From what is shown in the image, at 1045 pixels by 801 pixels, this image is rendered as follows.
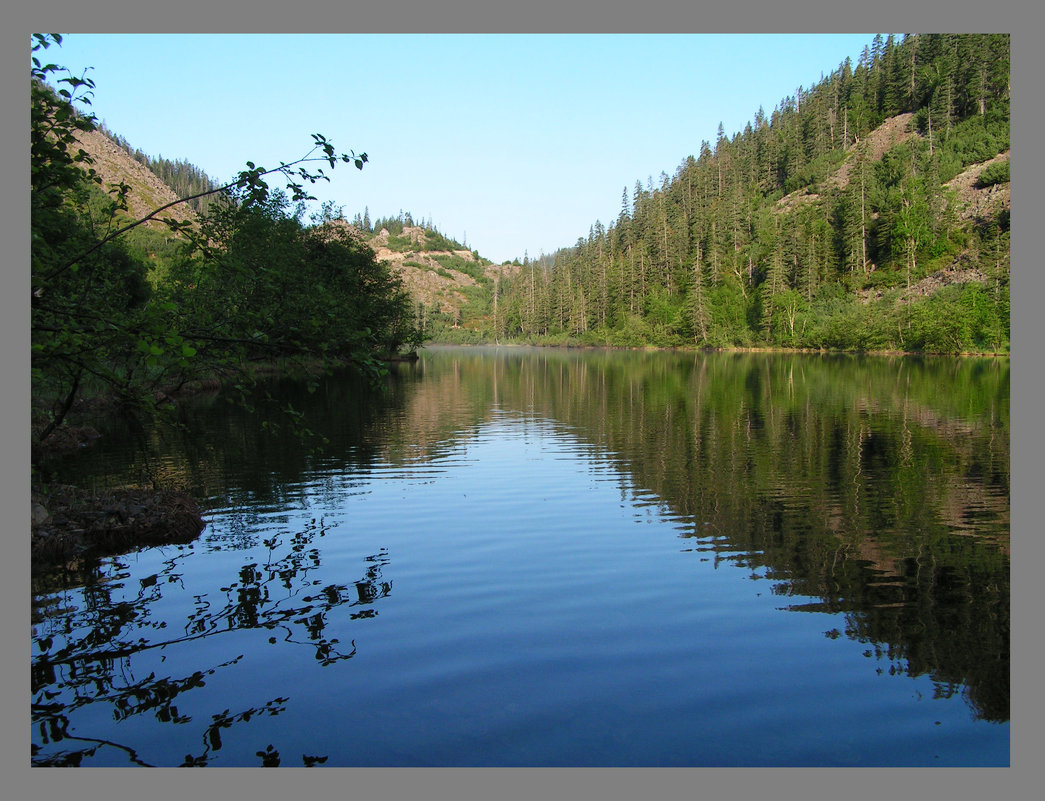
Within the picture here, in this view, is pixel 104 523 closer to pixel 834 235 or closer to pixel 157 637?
pixel 157 637

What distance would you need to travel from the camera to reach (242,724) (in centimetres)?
766

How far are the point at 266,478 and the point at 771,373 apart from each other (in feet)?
183

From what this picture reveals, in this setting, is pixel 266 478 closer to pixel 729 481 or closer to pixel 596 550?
pixel 596 550

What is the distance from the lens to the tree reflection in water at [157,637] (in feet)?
24.8

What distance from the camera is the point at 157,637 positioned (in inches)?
388

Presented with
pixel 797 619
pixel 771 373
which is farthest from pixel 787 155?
pixel 797 619

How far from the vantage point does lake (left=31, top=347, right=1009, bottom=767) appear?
7.48 meters

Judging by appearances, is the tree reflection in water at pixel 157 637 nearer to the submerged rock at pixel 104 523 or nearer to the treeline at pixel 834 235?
the submerged rock at pixel 104 523

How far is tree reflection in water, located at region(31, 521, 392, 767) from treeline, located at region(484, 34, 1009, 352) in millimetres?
99674

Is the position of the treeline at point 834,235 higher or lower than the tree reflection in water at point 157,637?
higher

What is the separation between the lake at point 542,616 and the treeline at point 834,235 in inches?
3550

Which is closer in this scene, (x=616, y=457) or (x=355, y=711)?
(x=355, y=711)

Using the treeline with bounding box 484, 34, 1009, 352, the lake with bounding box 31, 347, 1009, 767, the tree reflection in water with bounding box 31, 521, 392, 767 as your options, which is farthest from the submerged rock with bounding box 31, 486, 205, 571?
the treeline with bounding box 484, 34, 1009, 352

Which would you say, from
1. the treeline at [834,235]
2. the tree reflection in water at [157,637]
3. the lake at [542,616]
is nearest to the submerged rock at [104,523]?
the lake at [542,616]
